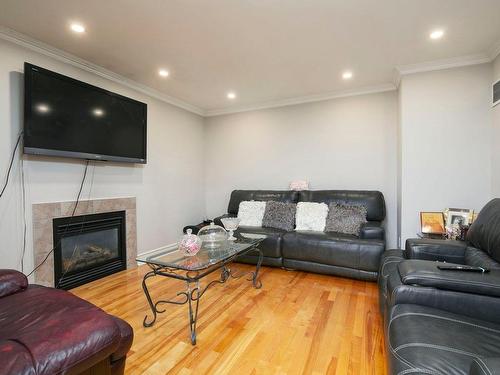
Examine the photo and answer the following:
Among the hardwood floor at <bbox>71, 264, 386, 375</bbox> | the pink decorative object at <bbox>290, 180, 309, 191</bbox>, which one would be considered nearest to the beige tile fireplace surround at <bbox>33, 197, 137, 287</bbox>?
the hardwood floor at <bbox>71, 264, 386, 375</bbox>

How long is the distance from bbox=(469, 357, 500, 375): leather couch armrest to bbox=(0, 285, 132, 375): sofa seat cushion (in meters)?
1.29

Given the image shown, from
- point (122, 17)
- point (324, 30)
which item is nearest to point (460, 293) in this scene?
point (324, 30)

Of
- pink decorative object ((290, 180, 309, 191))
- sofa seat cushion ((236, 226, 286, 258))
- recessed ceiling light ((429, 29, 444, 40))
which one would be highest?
recessed ceiling light ((429, 29, 444, 40))

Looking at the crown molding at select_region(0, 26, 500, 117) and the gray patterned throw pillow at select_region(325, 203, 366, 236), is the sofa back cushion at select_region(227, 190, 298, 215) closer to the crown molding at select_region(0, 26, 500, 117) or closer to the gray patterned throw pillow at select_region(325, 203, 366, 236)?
the gray patterned throw pillow at select_region(325, 203, 366, 236)

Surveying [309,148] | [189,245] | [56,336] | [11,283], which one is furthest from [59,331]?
[309,148]

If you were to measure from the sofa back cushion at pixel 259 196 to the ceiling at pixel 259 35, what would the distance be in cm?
161

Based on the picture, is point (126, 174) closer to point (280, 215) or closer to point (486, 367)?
point (280, 215)

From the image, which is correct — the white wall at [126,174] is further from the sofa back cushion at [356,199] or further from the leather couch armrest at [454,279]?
the leather couch armrest at [454,279]

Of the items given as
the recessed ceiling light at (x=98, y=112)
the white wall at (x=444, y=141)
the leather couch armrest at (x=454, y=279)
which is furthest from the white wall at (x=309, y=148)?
the leather couch armrest at (x=454, y=279)

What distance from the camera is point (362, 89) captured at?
3.62m

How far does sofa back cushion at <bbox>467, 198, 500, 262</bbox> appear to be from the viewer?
5.52 ft

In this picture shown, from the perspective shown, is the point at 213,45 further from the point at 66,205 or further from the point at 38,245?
the point at 38,245

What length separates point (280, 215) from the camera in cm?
362

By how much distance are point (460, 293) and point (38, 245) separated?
3.31 metres
